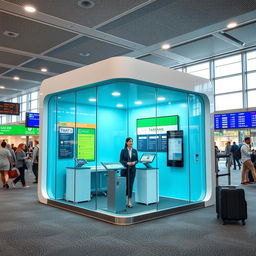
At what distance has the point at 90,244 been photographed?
409 centimetres

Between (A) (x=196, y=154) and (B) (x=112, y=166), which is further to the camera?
(A) (x=196, y=154)

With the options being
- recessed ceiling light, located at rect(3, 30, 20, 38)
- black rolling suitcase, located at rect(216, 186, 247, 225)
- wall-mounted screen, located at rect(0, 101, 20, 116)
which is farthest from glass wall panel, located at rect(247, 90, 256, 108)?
wall-mounted screen, located at rect(0, 101, 20, 116)

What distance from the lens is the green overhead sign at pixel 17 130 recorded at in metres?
20.8

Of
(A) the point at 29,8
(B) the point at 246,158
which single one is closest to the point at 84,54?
(A) the point at 29,8

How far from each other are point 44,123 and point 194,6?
4.55 m

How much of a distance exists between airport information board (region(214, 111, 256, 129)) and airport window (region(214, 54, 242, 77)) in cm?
185

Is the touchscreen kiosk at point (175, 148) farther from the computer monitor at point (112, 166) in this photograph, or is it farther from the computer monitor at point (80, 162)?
the computer monitor at point (80, 162)

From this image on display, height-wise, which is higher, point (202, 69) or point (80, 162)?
point (202, 69)

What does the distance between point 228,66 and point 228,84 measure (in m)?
0.74

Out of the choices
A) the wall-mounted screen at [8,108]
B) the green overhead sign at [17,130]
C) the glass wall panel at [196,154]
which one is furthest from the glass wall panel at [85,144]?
the green overhead sign at [17,130]

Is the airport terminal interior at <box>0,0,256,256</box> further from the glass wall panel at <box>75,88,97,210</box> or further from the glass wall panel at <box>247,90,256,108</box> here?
the glass wall panel at <box>247,90,256,108</box>

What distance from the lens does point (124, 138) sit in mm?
6965

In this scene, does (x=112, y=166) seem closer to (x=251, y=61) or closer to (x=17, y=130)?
(x=251, y=61)

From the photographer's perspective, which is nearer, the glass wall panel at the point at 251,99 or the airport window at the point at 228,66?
the glass wall panel at the point at 251,99
